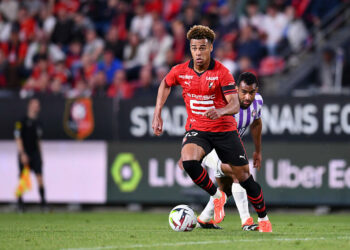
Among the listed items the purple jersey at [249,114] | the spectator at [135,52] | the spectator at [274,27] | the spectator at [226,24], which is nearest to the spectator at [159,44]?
the spectator at [135,52]

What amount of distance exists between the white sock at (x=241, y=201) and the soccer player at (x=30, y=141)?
6701mm

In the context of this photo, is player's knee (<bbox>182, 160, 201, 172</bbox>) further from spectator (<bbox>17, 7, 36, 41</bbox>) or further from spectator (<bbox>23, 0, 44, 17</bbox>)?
spectator (<bbox>23, 0, 44, 17</bbox>)

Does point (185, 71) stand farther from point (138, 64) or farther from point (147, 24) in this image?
point (147, 24)

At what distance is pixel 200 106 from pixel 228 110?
594 millimetres

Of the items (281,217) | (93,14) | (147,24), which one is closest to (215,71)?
(281,217)

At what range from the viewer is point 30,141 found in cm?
1555

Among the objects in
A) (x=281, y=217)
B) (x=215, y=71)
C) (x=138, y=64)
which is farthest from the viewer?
(x=138, y=64)

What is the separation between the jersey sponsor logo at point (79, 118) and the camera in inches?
634

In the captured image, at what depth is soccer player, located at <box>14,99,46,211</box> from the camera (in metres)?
15.4

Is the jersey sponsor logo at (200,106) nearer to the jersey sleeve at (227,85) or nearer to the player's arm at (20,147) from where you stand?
the jersey sleeve at (227,85)

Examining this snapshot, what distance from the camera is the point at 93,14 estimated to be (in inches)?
808

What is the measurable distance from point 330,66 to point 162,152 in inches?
148

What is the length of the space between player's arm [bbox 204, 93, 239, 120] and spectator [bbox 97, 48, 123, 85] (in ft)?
31.0

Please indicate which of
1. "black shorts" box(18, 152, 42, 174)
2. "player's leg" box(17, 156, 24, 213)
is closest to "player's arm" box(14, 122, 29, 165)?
"black shorts" box(18, 152, 42, 174)
